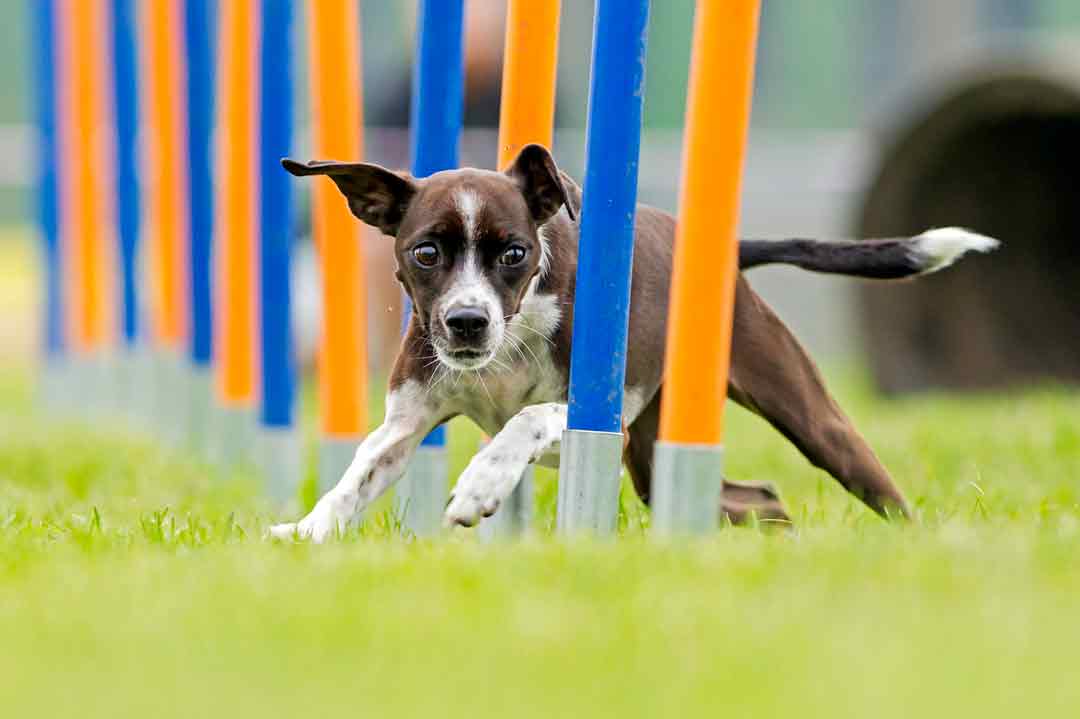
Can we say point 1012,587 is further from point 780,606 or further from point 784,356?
point 784,356

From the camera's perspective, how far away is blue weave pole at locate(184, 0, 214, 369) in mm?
7719

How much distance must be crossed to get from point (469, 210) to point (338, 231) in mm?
1620

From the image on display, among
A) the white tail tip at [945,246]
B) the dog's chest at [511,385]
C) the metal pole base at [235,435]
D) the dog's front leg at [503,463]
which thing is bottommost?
the metal pole base at [235,435]

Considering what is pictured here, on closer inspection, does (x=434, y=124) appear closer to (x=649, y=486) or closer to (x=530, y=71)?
(x=530, y=71)

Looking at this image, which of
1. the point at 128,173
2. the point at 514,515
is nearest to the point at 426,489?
the point at 514,515

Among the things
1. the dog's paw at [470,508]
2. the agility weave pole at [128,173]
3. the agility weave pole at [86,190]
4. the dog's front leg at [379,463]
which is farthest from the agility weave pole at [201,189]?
the dog's paw at [470,508]

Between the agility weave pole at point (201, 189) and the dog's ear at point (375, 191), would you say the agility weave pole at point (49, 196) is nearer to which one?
the agility weave pole at point (201, 189)

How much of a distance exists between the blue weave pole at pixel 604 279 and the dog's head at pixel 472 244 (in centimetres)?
22

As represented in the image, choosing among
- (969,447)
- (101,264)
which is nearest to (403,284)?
(969,447)

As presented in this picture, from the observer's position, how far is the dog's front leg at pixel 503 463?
12.6 feet

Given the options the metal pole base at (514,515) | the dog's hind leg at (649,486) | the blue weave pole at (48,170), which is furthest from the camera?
the blue weave pole at (48,170)

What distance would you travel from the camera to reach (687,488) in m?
3.62

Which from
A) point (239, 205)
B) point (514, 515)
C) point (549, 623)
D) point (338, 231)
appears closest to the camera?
point (549, 623)

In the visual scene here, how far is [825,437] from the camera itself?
181 inches
